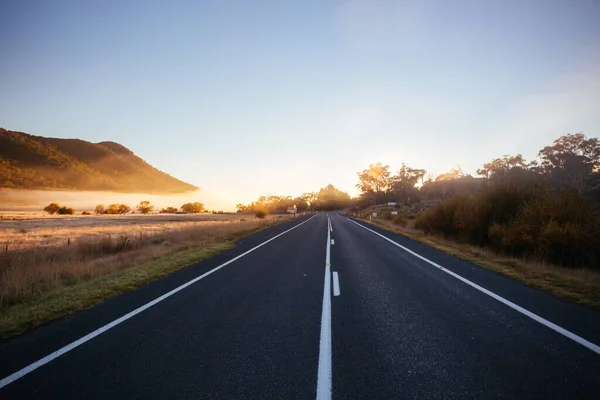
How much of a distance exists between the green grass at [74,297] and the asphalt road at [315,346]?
13.3 inches

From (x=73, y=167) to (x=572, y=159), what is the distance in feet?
472

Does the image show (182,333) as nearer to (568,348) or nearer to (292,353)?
(292,353)

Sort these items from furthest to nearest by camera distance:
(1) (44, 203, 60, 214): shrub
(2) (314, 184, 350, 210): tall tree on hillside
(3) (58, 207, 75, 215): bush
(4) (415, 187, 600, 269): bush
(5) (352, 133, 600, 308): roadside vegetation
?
(2) (314, 184, 350, 210): tall tree on hillside < (3) (58, 207, 75, 215): bush < (1) (44, 203, 60, 214): shrub < (4) (415, 187, 600, 269): bush < (5) (352, 133, 600, 308): roadside vegetation

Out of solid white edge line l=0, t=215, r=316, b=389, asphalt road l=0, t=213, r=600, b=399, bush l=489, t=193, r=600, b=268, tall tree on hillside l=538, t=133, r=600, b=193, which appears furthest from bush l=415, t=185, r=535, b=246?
tall tree on hillside l=538, t=133, r=600, b=193

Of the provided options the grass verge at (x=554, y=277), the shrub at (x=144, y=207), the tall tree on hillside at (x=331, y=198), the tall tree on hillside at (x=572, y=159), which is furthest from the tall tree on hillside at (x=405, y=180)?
the shrub at (x=144, y=207)

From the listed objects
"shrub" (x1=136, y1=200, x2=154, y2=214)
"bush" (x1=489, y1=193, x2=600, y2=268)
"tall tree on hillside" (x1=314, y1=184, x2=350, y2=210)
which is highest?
"tall tree on hillside" (x1=314, y1=184, x2=350, y2=210)

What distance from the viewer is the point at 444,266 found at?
31.1 feet

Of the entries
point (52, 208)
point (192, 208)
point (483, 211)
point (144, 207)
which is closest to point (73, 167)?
point (52, 208)

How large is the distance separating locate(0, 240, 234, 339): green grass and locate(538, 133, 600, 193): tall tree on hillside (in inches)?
2442

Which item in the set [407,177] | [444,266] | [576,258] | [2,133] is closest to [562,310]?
[444,266]

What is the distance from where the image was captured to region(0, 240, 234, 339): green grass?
481cm

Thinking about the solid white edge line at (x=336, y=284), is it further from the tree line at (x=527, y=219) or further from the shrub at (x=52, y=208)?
the shrub at (x=52, y=208)

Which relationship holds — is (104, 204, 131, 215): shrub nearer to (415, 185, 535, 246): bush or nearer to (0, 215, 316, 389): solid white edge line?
(415, 185, 535, 246): bush

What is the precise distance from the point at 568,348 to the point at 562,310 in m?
2.09
